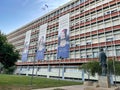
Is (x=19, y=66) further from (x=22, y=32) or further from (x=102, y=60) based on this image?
(x=102, y=60)

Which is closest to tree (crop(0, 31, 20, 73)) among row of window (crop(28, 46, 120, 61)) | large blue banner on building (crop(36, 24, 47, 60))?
large blue banner on building (crop(36, 24, 47, 60))

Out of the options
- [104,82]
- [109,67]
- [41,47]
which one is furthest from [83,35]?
[104,82]

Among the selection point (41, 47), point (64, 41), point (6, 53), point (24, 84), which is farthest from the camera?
point (41, 47)

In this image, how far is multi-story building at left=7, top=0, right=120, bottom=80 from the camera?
50.0m

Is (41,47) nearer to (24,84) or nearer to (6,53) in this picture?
(6,53)

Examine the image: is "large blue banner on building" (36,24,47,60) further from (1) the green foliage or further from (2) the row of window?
(1) the green foliage

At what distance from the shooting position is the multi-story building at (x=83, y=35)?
164 feet

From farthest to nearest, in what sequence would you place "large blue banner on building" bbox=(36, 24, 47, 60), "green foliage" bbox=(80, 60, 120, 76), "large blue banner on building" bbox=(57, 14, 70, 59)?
"large blue banner on building" bbox=(36, 24, 47, 60) → "large blue banner on building" bbox=(57, 14, 70, 59) → "green foliage" bbox=(80, 60, 120, 76)

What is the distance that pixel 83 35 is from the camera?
191ft

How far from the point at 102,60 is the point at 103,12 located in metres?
35.4

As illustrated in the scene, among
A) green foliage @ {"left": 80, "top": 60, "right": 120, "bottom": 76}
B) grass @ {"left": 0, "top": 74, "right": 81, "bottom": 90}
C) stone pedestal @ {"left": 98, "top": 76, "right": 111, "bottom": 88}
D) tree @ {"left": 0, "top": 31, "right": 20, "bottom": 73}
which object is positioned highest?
tree @ {"left": 0, "top": 31, "right": 20, "bottom": 73}

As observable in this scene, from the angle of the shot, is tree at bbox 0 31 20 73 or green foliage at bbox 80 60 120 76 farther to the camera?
green foliage at bbox 80 60 120 76

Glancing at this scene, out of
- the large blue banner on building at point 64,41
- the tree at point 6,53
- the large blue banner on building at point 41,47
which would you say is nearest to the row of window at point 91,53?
the large blue banner on building at point 64,41

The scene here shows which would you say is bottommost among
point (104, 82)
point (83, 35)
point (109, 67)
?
point (104, 82)
